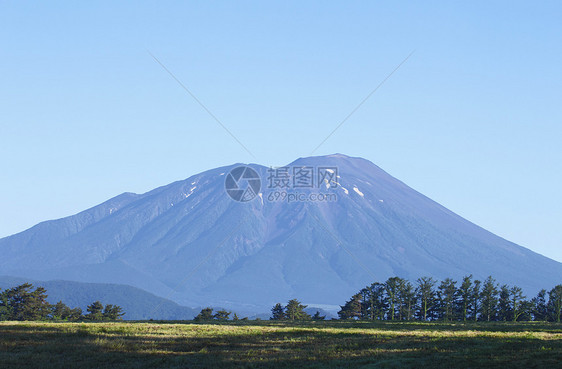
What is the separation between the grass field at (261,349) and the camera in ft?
110


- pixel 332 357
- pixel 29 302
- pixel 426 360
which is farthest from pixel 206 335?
pixel 29 302

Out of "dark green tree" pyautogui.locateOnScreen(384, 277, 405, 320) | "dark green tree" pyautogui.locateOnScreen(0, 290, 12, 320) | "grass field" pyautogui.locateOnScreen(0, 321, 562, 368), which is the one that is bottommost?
"grass field" pyautogui.locateOnScreen(0, 321, 562, 368)

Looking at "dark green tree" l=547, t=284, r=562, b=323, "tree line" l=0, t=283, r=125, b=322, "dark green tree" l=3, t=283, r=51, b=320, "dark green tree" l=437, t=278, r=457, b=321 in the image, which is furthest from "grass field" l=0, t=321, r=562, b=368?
"dark green tree" l=3, t=283, r=51, b=320

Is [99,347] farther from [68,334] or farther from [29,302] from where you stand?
[29,302]

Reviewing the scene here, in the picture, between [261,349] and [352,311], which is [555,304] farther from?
[261,349]

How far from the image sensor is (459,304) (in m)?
119

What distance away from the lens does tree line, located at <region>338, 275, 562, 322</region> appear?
382 ft

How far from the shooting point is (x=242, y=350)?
125 ft

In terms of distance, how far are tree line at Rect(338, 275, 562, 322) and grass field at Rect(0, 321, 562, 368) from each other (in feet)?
234

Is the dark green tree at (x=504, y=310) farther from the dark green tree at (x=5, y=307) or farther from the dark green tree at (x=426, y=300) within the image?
the dark green tree at (x=5, y=307)

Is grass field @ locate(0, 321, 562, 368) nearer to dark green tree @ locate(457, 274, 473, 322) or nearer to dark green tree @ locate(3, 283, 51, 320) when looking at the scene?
dark green tree @ locate(457, 274, 473, 322)

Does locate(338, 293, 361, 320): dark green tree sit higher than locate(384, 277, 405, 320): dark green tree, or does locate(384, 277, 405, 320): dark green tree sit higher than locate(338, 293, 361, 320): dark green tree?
locate(384, 277, 405, 320): dark green tree

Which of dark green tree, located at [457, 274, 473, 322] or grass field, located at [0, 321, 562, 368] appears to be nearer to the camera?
grass field, located at [0, 321, 562, 368]

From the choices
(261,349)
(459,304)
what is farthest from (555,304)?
(261,349)
